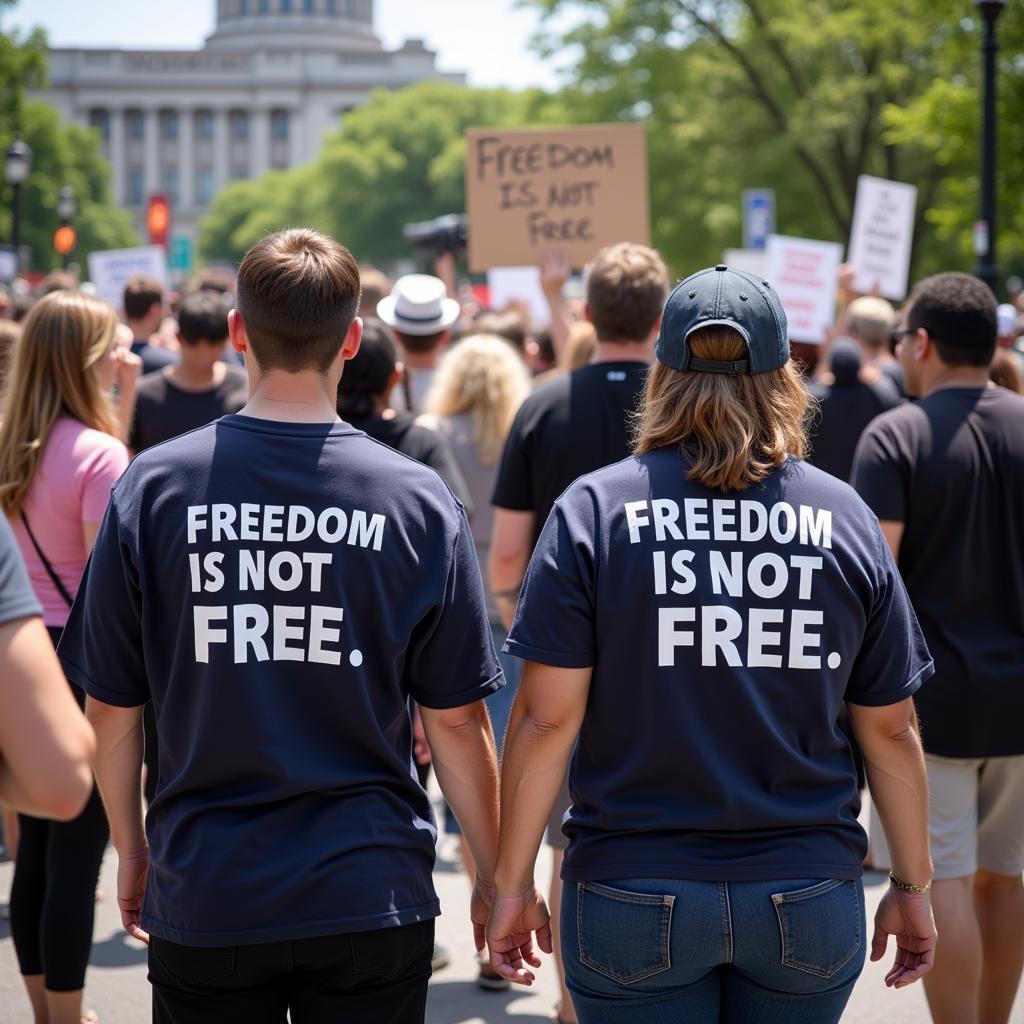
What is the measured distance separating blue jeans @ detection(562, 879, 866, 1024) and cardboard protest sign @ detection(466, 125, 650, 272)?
5773 mm

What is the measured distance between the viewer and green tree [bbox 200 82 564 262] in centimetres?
8056

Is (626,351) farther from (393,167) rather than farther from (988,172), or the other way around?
(393,167)

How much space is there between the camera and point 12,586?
6.28 ft

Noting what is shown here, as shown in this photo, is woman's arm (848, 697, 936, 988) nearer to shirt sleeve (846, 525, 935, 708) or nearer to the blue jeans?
shirt sleeve (846, 525, 935, 708)

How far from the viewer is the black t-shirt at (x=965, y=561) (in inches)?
141

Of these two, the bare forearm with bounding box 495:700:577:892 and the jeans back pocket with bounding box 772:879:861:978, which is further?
the bare forearm with bounding box 495:700:577:892

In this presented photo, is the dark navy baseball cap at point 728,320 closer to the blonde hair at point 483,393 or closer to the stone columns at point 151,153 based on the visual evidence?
the blonde hair at point 483,393

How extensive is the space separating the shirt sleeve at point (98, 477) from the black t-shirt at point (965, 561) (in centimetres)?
200

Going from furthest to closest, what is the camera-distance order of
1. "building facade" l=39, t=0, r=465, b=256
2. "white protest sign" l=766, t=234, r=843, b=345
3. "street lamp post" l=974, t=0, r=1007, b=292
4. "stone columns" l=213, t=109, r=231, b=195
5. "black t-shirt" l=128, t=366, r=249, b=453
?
"stone columns" l=213, t=109, r=231, b=195 → "building facade" l=39, t=0, r=465, b=256 → "street lamp post" l=974, t=0, r=1007, b=292 → "white protest sign" l=766, t=234, r=843, b=345 → "black t-shirt" l=128, t=366, r=249, b=453

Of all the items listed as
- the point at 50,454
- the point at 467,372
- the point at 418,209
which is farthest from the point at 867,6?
the point at 418,209

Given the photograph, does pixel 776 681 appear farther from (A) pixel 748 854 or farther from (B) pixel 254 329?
(B) pixel 254 329

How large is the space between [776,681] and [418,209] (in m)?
81.8

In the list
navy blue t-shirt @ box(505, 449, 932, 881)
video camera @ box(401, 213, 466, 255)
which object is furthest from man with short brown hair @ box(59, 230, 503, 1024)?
video camera @ box(401, 213, 466, 255)

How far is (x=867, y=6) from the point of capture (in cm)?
2631
